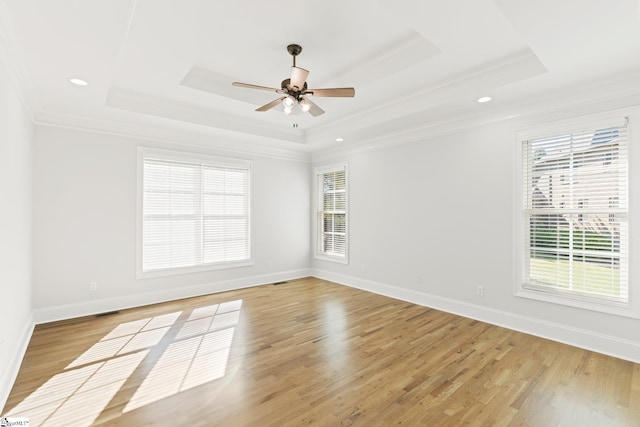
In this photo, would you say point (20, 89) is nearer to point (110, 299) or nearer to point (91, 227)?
point (91, 227)

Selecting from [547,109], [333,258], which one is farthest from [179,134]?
[547,109]

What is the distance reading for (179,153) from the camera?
188 inches

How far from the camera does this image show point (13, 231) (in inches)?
102

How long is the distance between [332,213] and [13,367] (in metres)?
4.78

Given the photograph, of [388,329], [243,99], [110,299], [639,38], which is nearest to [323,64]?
[243,99]

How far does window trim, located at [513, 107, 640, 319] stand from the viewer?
2836 mm

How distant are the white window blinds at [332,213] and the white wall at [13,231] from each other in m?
4.42

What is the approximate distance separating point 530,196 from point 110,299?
561 centimetres

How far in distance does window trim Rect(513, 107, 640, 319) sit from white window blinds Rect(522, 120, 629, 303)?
0.14 ft

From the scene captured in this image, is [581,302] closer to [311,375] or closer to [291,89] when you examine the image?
[311,375]

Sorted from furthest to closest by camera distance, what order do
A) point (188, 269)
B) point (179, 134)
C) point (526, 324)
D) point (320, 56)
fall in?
point (188, 269)
point (179, 134)
point (526, 324)
point (320, 56)

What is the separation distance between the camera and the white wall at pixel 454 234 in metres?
3.29

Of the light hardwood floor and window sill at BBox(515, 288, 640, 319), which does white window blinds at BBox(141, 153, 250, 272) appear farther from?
window sill at BBox(515, 288, 640, 319)

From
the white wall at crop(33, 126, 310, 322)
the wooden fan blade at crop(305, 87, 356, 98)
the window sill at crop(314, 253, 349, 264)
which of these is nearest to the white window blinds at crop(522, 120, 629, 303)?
the wooden fan blade at crop(305, 87, 356, 98)
